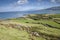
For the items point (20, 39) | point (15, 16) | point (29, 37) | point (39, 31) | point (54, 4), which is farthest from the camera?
point (54, 4)

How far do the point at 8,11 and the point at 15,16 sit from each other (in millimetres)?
391

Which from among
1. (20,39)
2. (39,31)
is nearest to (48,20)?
(39,31)

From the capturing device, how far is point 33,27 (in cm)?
475

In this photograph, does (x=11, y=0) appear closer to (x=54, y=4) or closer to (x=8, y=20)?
(x=8, y=20)

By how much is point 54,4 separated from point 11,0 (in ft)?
6.25

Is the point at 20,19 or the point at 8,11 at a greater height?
the point at 8,11

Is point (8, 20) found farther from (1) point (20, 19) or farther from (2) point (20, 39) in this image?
(2) point (20, 39)

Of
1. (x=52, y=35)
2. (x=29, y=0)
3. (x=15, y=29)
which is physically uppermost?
(x=29, y=0)

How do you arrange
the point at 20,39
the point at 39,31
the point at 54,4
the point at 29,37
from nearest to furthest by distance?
1. the point at 20,39
2. the point at 29,37
3. the point at 39,31
4. the point at 54,4

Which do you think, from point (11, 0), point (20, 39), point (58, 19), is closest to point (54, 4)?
point (58, 19)

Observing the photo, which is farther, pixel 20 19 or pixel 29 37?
pixel 20 19

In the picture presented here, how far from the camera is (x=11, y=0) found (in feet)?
17.3

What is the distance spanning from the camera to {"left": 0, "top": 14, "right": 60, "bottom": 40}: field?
438 cm

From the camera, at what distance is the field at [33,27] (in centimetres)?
438
